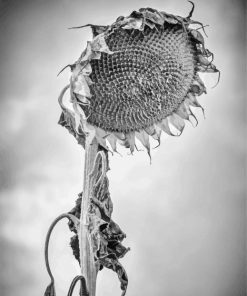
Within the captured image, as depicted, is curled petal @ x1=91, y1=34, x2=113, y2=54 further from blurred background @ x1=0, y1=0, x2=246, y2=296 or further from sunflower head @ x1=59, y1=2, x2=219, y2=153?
blurred background @ x1=0, y1=0, x2=246, y2=296

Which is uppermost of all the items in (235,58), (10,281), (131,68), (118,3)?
(118,3)

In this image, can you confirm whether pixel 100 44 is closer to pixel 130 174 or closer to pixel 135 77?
pixel 135 77

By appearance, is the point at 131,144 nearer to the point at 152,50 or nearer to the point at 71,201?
the point at 152,50

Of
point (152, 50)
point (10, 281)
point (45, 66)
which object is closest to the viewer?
point (152, 50)

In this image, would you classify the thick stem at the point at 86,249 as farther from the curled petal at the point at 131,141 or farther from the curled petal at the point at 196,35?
the curled petal at the point at 196,35

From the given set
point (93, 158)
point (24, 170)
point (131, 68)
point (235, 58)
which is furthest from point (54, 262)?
point (235, 58)

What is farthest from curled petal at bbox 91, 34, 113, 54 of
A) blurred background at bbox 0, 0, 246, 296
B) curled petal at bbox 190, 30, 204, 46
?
blurred background at bbox 0, 0, 246, 296

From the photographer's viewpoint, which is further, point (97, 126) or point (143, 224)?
point (143, 224)

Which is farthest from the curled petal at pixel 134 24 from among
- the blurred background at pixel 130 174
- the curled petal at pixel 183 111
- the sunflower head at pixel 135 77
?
the blurred background at pixel 130 174
